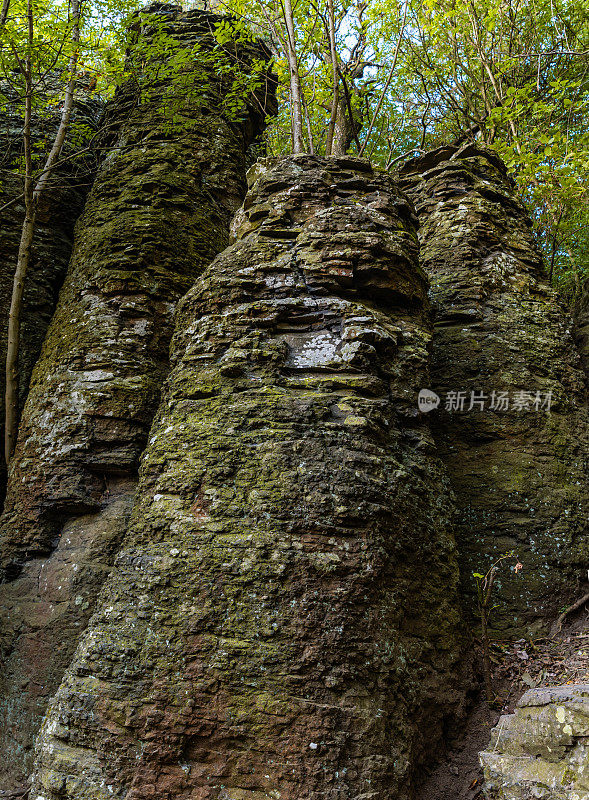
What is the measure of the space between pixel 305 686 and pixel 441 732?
130 centimetres

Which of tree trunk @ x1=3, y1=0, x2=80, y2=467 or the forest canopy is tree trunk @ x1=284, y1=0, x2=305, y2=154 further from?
tree trunk @ x1=3, y1=0, x2=80, y2=467

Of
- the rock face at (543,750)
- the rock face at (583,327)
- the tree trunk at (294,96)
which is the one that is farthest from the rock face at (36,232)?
the rock face at (583,327)

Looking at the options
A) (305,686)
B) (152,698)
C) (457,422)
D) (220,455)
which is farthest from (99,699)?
(457,422)

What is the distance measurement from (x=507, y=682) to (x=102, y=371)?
4.58 m

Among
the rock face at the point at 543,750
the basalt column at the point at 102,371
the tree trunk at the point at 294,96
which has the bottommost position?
the rock face at the point at 543,750

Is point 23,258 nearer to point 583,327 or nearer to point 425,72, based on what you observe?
point 583,327

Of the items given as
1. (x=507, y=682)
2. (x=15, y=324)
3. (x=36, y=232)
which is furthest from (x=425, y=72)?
(x=507, y=682)

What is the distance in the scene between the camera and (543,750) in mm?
3039

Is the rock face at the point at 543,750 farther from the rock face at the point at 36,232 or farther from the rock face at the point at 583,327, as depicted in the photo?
the rock face at the point at 36,232

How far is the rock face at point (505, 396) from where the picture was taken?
521cm

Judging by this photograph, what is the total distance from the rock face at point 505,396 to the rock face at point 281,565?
4.11 ft

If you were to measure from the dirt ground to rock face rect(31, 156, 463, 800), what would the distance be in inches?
8.5

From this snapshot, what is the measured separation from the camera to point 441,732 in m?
3.77

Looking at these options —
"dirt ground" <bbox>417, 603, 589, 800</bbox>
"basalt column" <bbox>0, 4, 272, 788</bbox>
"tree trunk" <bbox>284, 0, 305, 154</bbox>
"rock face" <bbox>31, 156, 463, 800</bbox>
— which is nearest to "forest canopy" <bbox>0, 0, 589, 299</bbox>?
"tree trunk" <bbox>284, 0, 305, 154</bbox>
